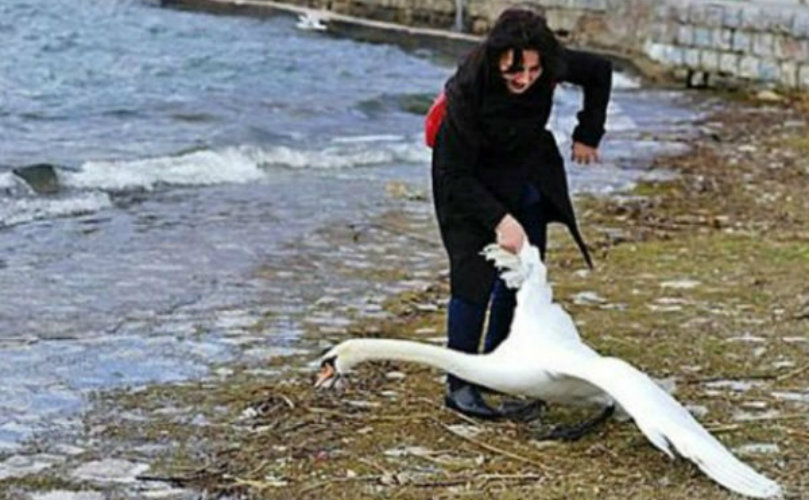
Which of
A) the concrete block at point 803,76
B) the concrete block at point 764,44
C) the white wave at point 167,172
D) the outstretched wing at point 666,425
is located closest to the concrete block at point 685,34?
the concrete block at point 764,44

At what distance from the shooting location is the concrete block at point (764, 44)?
2002cm

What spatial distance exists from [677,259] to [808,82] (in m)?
10.8

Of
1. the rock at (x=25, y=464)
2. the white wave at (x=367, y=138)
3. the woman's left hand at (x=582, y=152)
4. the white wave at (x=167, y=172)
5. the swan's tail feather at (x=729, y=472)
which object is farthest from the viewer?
the white wave at (x=367, y=138)

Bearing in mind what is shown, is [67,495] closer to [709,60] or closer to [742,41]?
[742,41]

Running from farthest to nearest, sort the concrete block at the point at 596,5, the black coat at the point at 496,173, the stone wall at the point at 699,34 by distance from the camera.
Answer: the concrete block at the point at 596,5 < the stone wall at the point at 699,34 < the black coat at the point at 496,173

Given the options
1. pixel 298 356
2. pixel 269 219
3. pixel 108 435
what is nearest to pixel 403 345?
pixel 108 435

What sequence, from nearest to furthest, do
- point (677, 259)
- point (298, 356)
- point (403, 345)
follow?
point (403, 345), point (298, 356), point (677, 259)

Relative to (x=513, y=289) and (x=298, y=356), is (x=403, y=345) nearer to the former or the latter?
(x=513, y=289)

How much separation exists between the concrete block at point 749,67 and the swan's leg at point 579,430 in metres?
15.2

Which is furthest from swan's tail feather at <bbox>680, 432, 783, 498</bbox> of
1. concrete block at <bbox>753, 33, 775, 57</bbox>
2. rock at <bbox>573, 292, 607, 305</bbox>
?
concrete block at <bbox>753, 33, 775, 57</bbox>

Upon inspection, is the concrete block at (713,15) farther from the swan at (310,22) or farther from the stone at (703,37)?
the swan at (310,22)

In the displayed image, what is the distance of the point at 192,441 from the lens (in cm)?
563

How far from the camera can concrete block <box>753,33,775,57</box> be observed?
788 inches

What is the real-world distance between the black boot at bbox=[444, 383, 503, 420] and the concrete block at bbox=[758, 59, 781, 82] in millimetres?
14848
